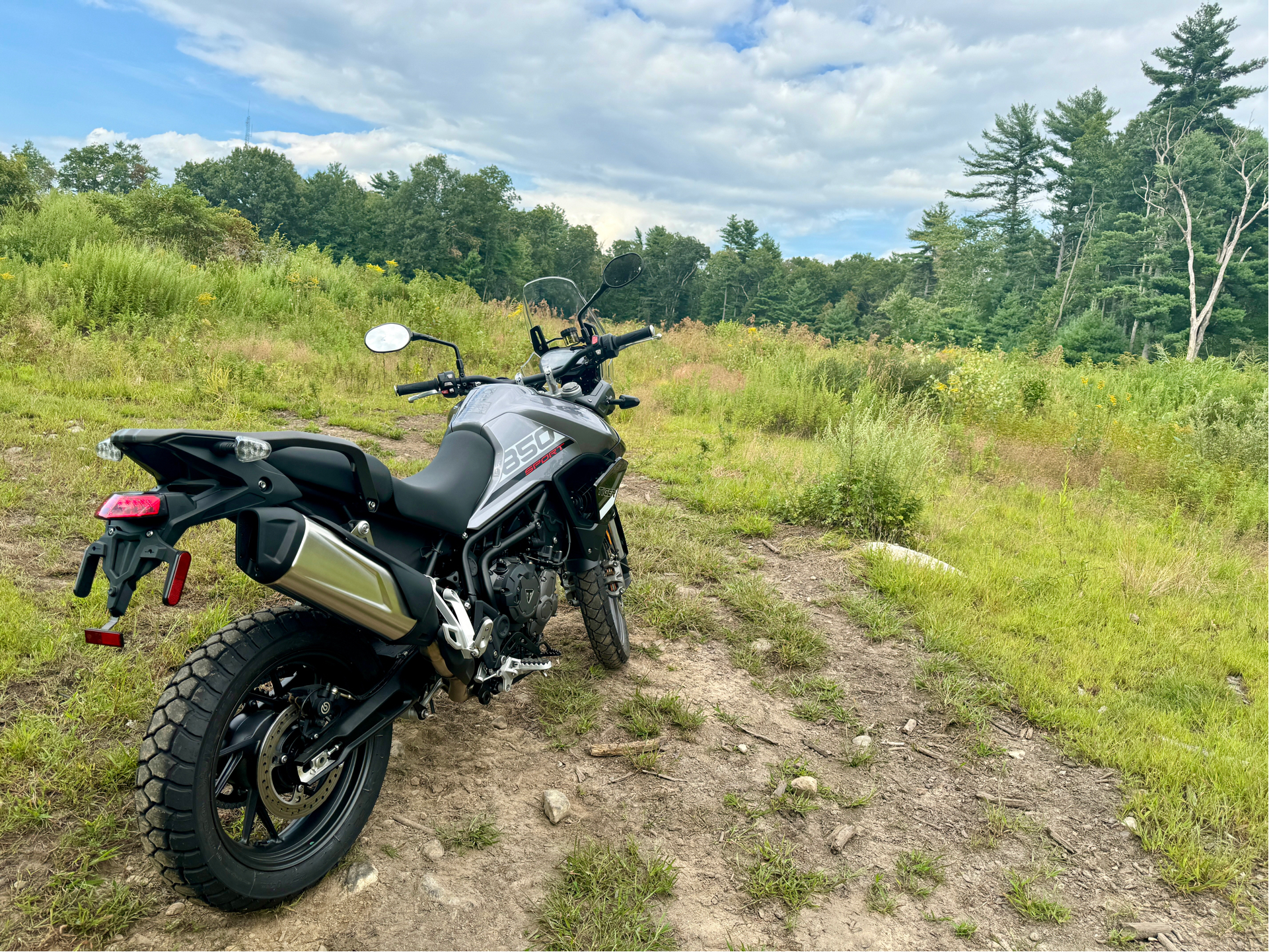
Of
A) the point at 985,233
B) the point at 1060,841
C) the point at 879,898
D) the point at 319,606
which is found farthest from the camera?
the point at 985,233

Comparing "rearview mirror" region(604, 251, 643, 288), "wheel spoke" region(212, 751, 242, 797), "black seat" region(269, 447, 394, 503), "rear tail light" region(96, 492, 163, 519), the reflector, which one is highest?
"rearview mirror" region(604, 251, 643, 288)

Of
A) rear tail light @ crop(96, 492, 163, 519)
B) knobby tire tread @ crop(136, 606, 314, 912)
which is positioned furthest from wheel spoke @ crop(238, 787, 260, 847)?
rear tail light @ crop(96, 492, 163, 519)

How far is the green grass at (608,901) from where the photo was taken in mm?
1783

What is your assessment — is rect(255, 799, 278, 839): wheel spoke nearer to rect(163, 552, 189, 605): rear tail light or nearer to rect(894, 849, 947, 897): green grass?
rect(163, 552, 189, 605): rear tail light

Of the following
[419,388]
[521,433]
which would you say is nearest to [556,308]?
[419,388]

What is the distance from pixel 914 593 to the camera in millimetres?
4109

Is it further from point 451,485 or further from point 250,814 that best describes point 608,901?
point 451,485

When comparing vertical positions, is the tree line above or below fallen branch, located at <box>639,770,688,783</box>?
above

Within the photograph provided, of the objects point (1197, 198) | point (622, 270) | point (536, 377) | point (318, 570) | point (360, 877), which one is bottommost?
point (360, 877)

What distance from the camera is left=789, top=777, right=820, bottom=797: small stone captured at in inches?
98.6

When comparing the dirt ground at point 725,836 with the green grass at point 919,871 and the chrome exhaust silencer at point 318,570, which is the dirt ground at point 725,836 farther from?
the chrome exhaust silencer at point 318,570

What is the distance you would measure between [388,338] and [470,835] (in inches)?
69.1

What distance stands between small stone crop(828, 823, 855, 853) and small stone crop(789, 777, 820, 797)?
0.57ft

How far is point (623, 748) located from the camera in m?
2.61
